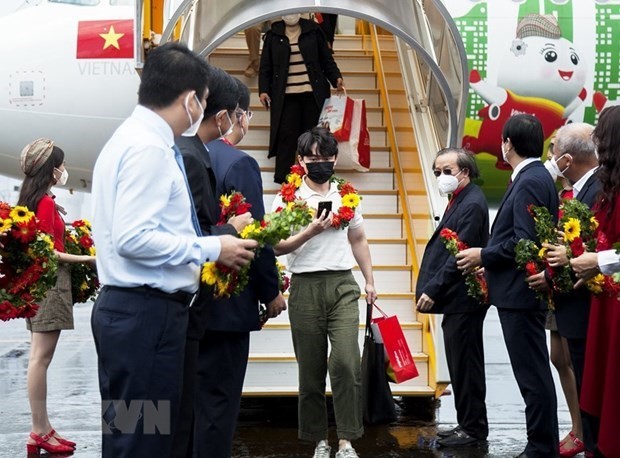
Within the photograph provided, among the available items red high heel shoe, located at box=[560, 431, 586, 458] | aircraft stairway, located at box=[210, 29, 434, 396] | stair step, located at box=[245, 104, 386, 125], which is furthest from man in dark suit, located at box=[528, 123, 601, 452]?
stair step, located at box=[245, 104, 386, 125]

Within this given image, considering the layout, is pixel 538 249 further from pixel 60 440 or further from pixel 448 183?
pixel 60 440

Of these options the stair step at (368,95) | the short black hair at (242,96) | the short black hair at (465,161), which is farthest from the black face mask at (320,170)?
the stair step at (368,95)

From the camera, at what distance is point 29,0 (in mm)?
10953

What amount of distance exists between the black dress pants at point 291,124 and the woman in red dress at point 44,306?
2771 mm

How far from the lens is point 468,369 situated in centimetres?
671

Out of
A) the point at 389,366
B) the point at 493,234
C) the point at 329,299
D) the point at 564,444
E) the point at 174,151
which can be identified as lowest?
the point at 564,444

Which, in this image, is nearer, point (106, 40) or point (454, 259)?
point (454, 259)

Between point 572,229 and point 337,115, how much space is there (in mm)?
4406

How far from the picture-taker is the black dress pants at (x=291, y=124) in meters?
9.09

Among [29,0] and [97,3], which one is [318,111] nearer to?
[97,3]

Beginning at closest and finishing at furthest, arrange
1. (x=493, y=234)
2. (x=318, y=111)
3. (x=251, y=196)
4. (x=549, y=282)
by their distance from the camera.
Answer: (x=251, y=196), (x=549, y=282), (x=493, y=234), (x=318, y=111)

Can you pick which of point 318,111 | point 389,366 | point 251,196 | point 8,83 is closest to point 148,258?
point 251,196

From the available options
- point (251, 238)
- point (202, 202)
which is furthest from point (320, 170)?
point (251, 238)

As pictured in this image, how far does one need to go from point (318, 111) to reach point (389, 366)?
3.15m
